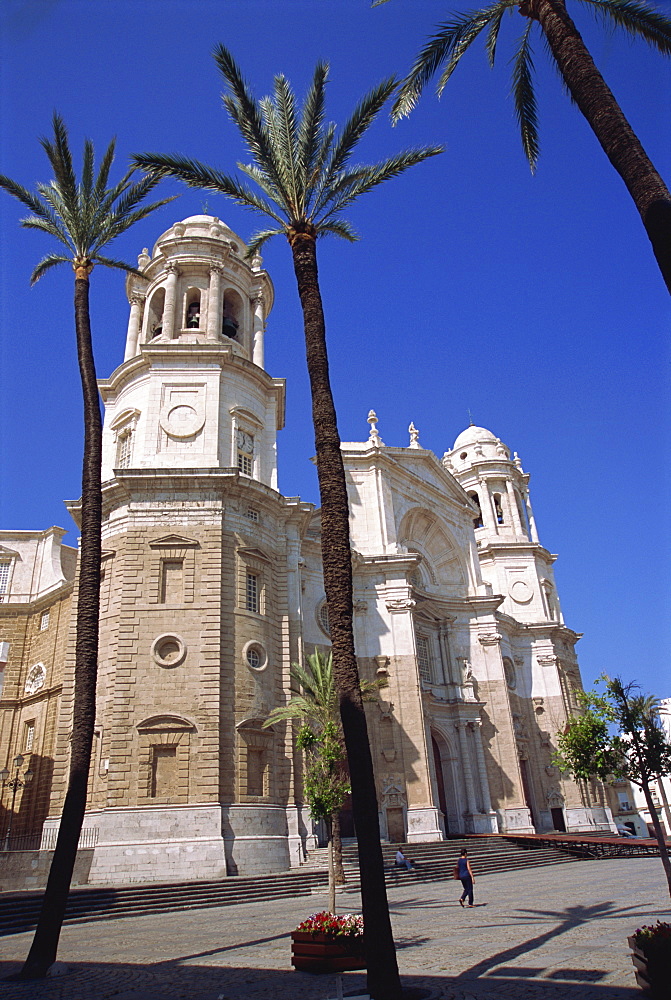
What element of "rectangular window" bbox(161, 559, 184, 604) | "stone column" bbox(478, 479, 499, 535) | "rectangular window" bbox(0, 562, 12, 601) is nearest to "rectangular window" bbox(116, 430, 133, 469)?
"rectangular window" bbox(161, 559, 184, 604)

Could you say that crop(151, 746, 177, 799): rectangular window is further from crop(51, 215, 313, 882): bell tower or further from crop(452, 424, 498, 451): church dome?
crop(452, 424, 498, 451): church dome

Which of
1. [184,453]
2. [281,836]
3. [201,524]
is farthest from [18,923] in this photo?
[184,453]

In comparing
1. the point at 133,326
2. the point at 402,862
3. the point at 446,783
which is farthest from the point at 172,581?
the point at 446,783

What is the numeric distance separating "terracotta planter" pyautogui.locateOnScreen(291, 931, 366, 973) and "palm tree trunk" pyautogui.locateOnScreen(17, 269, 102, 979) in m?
4.13

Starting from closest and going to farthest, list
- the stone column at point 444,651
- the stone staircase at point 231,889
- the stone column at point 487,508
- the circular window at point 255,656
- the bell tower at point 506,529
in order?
the stone staircase at point 231,889, the circular window at point 255,656, the stone column at point 444,651, the bell tower at point 506,529, the stone column at point 487,508

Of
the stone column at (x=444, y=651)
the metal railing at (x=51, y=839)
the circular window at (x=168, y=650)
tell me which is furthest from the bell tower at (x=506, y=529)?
the metal railing at (x=51, y=839)

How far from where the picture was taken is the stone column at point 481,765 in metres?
39.8

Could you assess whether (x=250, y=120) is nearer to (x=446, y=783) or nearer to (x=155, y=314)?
(x=155, y=314)

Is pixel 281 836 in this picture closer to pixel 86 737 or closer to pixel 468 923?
pixel 468 923

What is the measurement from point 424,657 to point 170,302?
2413 cm

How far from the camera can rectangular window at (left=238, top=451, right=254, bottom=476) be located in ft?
105

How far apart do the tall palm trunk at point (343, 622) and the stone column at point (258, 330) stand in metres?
21.3

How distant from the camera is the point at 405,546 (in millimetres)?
44312

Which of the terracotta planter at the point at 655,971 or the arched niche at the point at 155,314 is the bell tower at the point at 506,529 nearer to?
the arched niche at the point at 155,314
